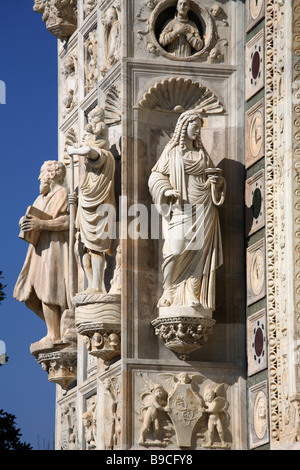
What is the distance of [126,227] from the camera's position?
2211 cm

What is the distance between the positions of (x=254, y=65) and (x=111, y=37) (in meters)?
1.94

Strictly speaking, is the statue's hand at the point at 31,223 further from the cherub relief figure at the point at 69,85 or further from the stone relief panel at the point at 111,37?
the stone relief panel at the point at 111,37

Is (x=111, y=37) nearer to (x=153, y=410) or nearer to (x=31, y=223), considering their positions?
(x=31, y=223)

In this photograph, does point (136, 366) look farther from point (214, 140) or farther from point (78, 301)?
point (214, 140)

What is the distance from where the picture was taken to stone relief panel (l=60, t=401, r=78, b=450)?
78.5 ft

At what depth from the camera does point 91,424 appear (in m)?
22.9

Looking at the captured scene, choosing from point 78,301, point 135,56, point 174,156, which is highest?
point 135,56

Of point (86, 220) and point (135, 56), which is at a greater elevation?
point (135, 56)

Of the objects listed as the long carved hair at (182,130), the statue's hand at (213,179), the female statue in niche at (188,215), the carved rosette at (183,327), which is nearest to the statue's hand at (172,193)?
the female statue in niche at (188,215)

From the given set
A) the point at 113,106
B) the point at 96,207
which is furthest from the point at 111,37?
the point at 96,207

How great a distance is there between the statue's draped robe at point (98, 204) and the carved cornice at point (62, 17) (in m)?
3.66

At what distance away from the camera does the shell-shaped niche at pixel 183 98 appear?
2266cm
